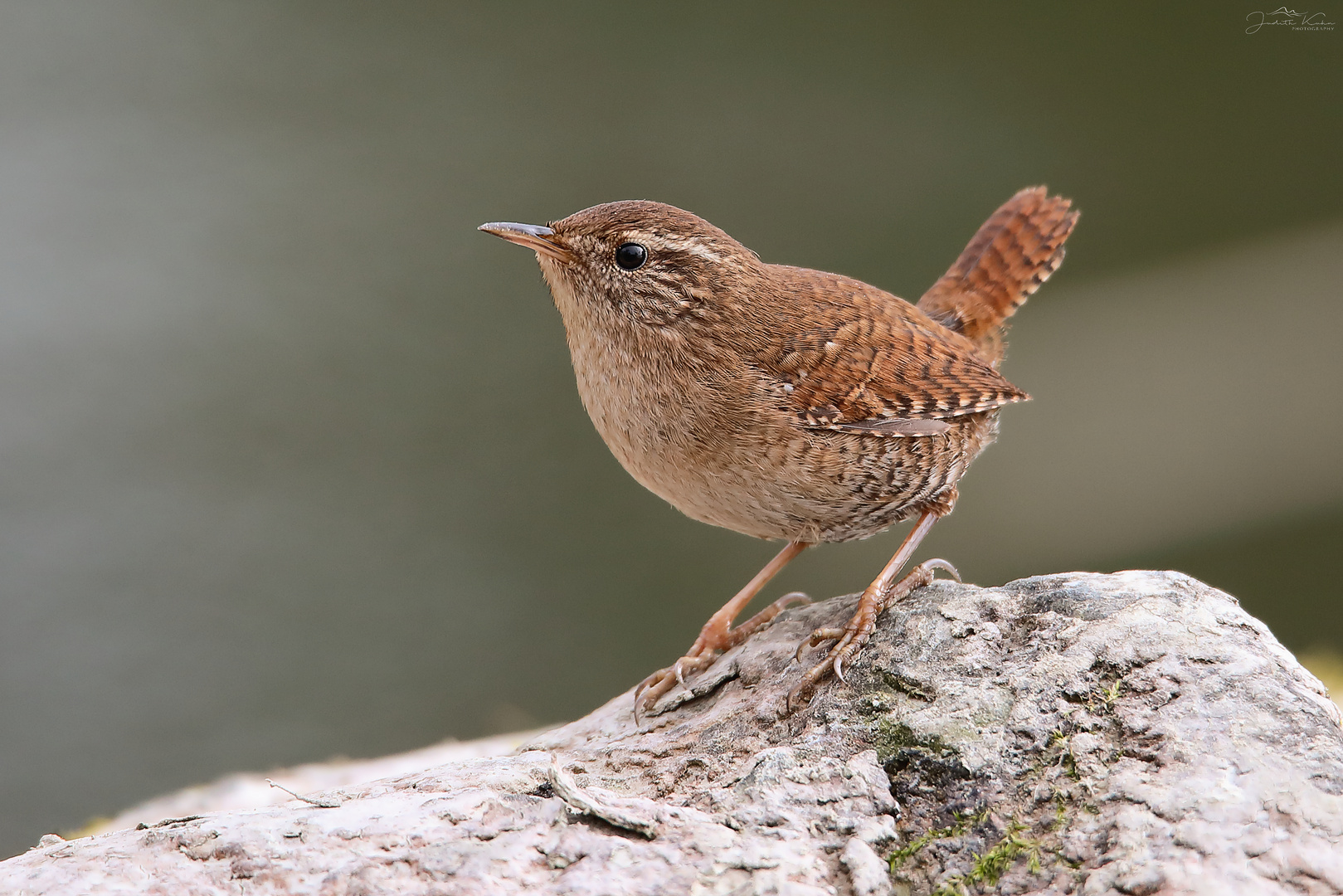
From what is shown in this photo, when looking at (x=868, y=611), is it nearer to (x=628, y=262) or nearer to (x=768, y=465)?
(x=768, y=465)

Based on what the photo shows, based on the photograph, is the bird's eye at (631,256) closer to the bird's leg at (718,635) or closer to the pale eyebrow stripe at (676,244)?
the pale eyebrow stripe at (676,244)

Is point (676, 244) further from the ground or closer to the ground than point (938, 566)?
further from the ground

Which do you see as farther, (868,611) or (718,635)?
(718,635)

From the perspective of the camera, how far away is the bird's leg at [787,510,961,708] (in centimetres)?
227

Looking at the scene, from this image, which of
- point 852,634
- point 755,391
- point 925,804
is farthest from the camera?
point 755,391

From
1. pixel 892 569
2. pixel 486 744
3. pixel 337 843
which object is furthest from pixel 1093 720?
pixel 486 744

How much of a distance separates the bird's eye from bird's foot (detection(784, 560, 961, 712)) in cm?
100

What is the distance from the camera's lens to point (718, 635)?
2949 millimetres

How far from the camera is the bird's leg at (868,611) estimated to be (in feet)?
7.45

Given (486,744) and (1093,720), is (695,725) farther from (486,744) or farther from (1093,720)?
(486,744)

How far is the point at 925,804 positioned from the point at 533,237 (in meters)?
1.65

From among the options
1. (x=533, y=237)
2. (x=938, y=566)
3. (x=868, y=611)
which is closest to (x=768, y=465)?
(x=868, y=611)

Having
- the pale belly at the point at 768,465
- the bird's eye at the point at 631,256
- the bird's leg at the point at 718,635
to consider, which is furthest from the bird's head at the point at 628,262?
the bird's leg at the point at 718,635

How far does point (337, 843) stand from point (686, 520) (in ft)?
13.7
